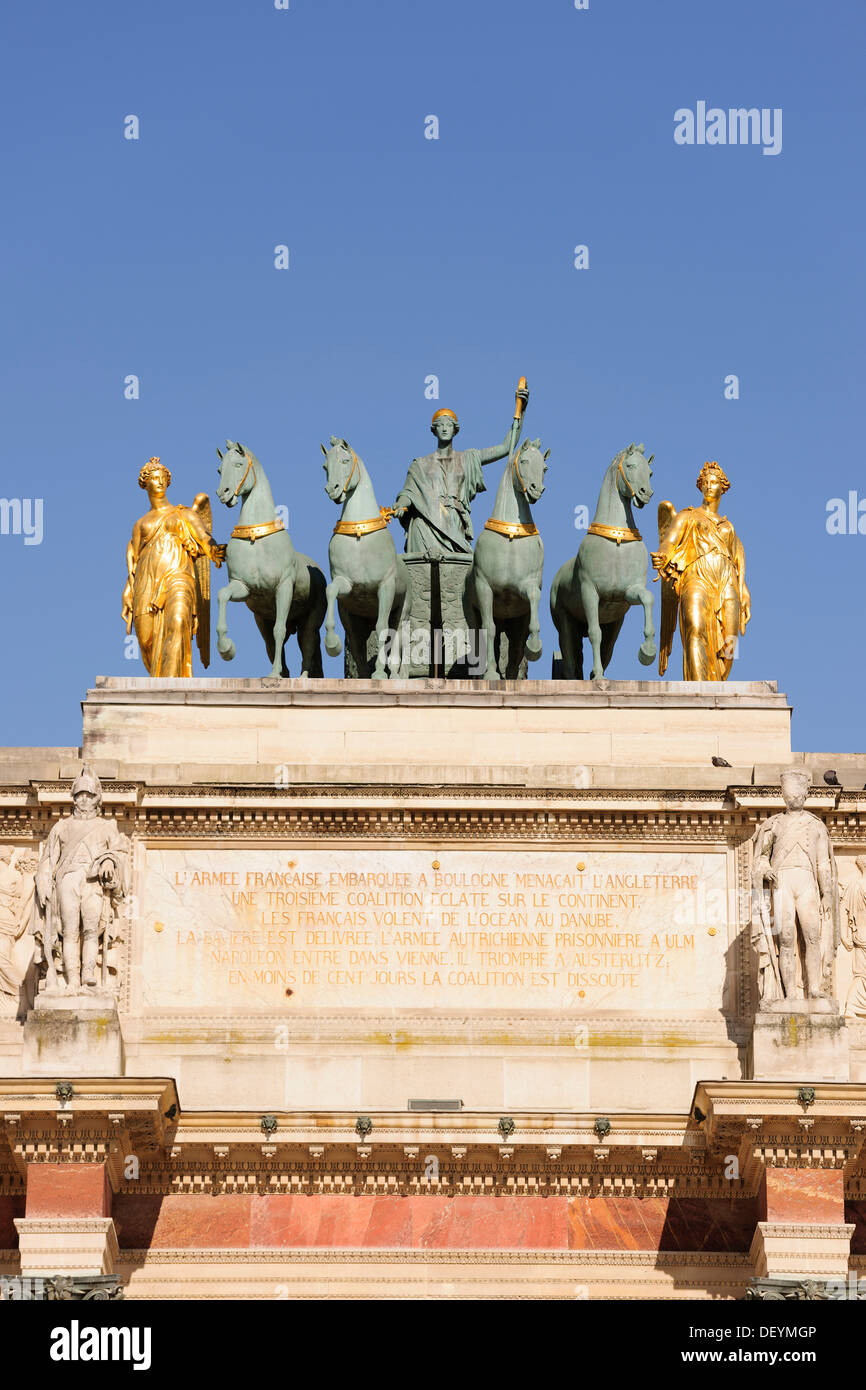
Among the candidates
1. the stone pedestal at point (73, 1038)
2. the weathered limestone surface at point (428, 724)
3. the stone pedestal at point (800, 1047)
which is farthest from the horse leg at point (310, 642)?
the stone pedestal at point (800, 1047)

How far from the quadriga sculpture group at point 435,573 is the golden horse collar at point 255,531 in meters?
0.02

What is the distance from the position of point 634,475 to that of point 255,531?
16.1 ft

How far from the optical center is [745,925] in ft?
121

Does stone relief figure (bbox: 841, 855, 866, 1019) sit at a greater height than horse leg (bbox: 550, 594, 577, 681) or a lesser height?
lesser

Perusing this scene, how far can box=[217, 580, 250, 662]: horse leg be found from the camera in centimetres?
4012

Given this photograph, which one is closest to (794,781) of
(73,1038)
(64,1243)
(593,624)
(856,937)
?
(856,937)

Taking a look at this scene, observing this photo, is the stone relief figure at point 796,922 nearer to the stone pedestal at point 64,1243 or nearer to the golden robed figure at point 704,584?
the golden robed figure at point 704,584

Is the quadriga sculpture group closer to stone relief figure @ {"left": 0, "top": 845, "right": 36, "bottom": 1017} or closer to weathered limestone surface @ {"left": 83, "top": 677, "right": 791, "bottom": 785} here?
weathered limestone surface @ {"left": 83, "top": 677, "right": 791, "bottom": 785}

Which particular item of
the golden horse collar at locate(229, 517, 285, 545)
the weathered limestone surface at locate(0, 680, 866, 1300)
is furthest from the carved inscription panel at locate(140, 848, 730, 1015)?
the golden horse collar at locate(229, 517, 285, 545)

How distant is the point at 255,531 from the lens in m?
40.3

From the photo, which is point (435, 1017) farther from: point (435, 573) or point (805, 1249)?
point (435, 573)

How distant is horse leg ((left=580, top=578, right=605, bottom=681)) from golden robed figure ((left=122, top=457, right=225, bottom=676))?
15.7 ft

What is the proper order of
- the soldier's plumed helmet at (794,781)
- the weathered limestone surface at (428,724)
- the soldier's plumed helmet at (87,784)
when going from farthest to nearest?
1. the weathered limestone surface at (428,724)
2. the soldier's plumed helmet at (794,781)
3. the soldier's plumed helmet at (87,784)

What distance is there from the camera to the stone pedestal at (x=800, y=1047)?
114ft
